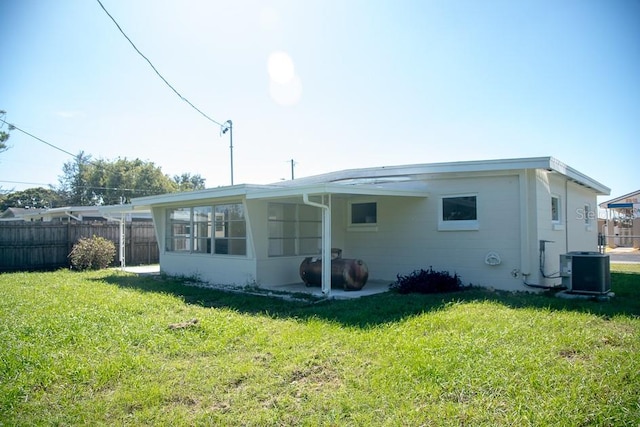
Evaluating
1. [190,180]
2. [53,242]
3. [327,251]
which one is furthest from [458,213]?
[190,180]

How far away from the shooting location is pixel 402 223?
10500 millimetres

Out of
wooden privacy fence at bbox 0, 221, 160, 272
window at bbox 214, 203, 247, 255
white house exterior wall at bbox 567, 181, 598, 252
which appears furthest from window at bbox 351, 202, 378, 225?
wooden privacy fence at bbox 0, 221, 160, 272

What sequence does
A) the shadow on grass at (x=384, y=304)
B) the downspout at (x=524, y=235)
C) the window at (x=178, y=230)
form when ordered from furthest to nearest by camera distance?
1. the window at (x=178, y=230)
2. the downspout at (x=524, y=235)
3. the shadow on grass at (x=384, y=304)

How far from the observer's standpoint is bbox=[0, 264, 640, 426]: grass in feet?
11.6

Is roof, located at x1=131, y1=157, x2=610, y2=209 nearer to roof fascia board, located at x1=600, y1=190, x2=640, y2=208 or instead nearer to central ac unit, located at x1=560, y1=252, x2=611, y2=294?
central ac unit, located at x1=560, y1=252, x2=611, y2=294

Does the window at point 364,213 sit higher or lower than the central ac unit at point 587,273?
higher

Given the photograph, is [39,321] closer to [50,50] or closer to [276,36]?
[50,50]

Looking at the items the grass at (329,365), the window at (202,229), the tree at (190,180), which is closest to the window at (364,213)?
the window at (202,229)

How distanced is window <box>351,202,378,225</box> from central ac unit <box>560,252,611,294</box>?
435 centimetres

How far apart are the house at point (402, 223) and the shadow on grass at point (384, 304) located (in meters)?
0.95

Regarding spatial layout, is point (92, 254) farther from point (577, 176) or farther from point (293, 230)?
point (577, 176)

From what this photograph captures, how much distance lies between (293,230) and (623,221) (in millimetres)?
31799

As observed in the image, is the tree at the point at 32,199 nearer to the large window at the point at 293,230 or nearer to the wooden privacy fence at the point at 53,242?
the wooden privacy fence at the point at 53,242

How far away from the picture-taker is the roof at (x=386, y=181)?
340 inches
